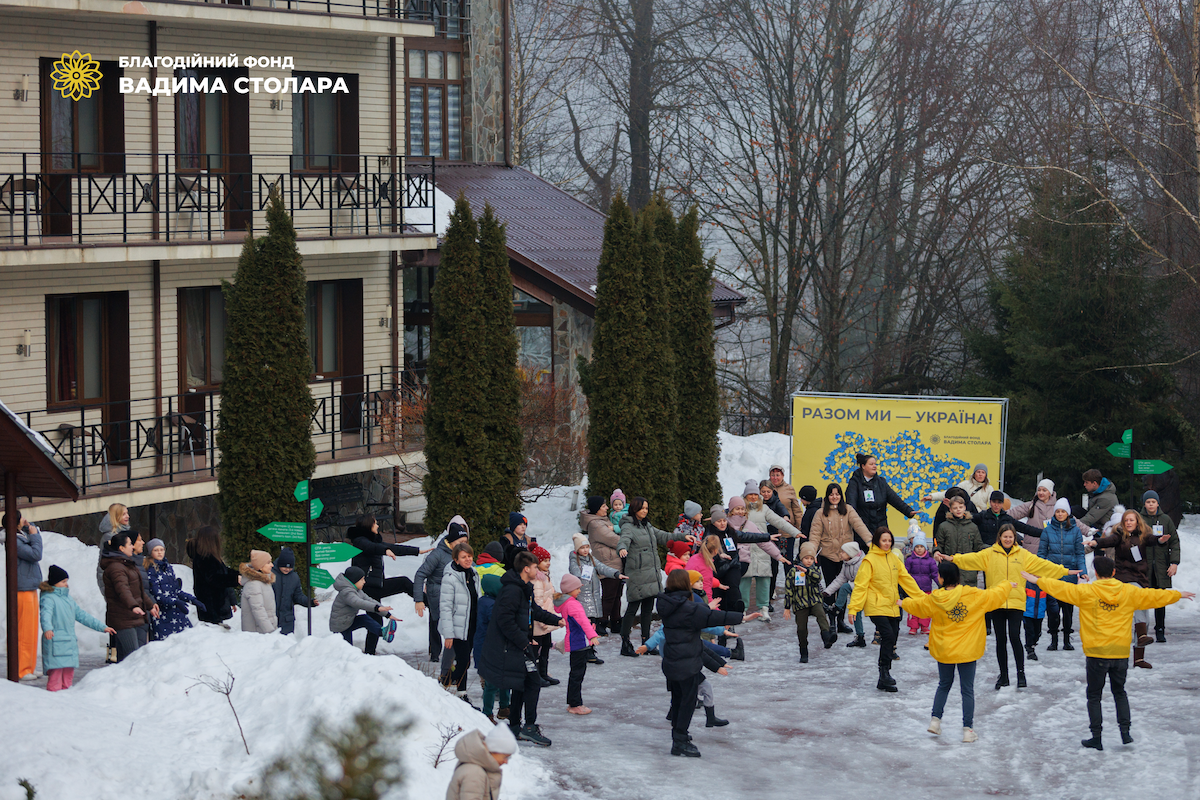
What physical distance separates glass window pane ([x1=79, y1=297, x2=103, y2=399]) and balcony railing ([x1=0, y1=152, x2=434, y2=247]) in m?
0.99

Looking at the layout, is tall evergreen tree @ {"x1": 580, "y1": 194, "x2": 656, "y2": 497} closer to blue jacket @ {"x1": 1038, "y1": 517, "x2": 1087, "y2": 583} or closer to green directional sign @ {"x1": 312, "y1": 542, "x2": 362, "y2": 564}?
blue jacket @ {"x1": 1038, "y1": 517, "x2": 1087, "y2": 583}

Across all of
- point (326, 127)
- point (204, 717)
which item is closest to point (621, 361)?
point (326, 127)

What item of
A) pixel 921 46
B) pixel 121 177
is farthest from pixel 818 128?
pixel 121 177

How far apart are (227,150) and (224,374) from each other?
17.4 ft

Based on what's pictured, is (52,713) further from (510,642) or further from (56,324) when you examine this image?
(56,324)

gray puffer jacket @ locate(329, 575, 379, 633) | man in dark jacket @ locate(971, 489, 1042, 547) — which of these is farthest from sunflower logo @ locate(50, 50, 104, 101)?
man in dark jacket @ locate(971, 489, 1042, 547)

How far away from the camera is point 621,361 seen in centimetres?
1897

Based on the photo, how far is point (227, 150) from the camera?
70.2 feet

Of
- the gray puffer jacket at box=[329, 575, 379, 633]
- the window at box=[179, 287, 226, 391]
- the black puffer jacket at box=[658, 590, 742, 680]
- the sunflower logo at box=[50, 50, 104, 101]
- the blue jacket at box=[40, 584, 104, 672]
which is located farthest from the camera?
the window at box=[179, 287, 226, 391]

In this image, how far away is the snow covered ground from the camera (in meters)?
9.78

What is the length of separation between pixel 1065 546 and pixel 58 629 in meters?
9.59

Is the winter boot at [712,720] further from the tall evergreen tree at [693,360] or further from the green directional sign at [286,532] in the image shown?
the tall evergreen tree at [693,360]

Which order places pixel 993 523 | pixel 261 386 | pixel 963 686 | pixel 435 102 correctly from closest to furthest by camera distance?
pixel 963 686 → pixel 993 523 → pixel 261 386 → pixel 435 102

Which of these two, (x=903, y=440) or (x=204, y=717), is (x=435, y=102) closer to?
(x=903, y=440)
